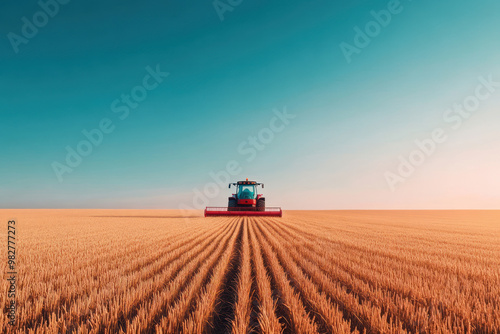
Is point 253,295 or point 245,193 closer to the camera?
point 253,295

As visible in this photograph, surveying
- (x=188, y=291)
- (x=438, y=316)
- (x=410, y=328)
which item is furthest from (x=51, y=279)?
(x=438, y=316)

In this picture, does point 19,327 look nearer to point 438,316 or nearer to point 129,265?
point 129,265

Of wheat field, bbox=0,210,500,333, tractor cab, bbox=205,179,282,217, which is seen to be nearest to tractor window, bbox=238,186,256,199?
tractor cab, bbox=205,179,282,217

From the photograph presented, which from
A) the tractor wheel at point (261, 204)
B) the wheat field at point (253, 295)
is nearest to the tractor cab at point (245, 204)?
the tractor wheel at point (261, 204)

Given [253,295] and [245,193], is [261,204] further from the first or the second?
[253,295]

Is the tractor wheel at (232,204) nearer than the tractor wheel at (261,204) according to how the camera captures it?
Yes

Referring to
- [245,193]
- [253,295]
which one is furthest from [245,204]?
[253,295]

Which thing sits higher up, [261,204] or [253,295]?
[261,204]

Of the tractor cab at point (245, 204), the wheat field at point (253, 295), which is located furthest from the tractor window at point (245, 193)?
the wheat field at point (253, 295)

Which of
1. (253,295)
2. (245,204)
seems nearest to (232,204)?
(245,204)

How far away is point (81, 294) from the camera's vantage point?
13.0 feet

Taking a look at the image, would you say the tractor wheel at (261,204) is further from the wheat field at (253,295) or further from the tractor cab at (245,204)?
the wheat field at (253,295)

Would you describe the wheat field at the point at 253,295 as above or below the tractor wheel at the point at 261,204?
below

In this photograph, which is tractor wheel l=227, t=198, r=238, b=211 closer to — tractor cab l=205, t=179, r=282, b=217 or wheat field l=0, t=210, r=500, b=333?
tractor cab l=205, t=179, r=282, b=217
